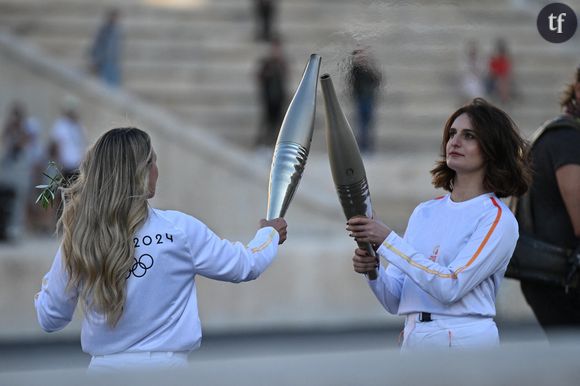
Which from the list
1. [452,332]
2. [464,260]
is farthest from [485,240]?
[452,332]

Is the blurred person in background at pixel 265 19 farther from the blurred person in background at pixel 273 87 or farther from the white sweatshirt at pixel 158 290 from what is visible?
the white sweatshirt at pixel 158 290

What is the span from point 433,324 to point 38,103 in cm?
1170

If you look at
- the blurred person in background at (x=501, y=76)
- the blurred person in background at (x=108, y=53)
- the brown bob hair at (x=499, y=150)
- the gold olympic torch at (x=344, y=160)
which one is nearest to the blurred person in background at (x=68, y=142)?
the blurred person in background at (x=108, y=53)

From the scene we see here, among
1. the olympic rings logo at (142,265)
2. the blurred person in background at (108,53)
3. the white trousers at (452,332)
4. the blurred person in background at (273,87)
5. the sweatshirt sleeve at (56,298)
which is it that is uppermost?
the blurred person in background at (108,53)

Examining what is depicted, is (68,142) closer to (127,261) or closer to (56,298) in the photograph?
(56,298)

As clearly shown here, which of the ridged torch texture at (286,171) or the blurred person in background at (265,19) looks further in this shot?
the blurred person in background at (265,19)

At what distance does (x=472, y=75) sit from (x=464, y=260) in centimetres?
1085

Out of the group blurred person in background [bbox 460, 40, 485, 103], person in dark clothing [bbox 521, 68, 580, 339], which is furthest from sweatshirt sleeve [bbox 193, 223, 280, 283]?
blurred person in background [bbox 460, 40, 485, 103]

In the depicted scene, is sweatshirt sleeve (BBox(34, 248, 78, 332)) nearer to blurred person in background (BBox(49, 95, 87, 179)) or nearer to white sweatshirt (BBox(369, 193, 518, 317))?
white sweatshirt (BBox(369, 193, 518, 317))

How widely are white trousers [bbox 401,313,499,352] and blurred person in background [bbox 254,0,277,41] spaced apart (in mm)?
13968

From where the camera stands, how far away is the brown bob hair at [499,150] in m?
4.31

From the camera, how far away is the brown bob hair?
14.1ft

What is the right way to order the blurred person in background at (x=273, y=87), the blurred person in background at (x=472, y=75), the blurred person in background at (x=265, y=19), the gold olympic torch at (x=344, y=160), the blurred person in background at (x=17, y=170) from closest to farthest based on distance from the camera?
the gold olympic torch at (x=344, y=160)
the blurred person in background at (x=17, y=170)
the blurred person in background at (x=472, y=75)
the blurred person in background at (x=273, y=87)
the blurred person in background at (x=265, y=19)

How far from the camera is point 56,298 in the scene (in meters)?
4.02
